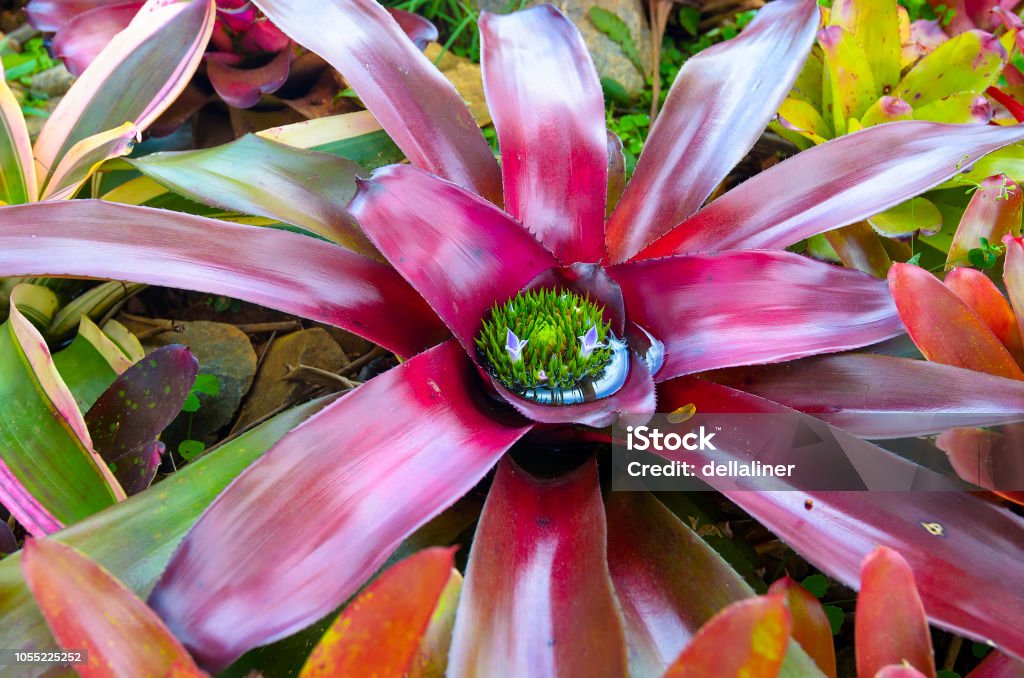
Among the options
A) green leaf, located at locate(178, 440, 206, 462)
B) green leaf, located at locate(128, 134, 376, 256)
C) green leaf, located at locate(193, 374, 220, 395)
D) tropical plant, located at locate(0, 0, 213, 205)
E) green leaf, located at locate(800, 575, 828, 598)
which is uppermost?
tropical plant, located at locate(0, 0, 213, 205)

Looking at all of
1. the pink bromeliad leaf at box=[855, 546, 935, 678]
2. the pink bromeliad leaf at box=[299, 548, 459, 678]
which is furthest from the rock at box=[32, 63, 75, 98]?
the pink bromeliad leaf at box=[855, 546, 935, 678]

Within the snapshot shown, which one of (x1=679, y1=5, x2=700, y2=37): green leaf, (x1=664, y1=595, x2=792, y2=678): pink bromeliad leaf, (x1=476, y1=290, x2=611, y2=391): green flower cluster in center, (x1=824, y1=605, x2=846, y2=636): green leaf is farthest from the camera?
(x1=679, y1=5, x2=700, y2=37): green leaf

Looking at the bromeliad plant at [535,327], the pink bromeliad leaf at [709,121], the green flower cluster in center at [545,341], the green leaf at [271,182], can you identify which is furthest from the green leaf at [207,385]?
the pink bromeliad leaf at [709,121]

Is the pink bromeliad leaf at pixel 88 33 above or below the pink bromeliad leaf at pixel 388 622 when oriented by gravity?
above

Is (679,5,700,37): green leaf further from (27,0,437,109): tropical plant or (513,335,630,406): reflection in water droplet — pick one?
(513,335,630,406): reflection in water droplet

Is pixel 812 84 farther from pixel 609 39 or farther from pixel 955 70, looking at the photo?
pixel 609 39

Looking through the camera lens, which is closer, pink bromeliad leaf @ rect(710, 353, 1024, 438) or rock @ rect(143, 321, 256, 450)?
pink bromeliad leaf @ rect(710, 353, 1024, 438)

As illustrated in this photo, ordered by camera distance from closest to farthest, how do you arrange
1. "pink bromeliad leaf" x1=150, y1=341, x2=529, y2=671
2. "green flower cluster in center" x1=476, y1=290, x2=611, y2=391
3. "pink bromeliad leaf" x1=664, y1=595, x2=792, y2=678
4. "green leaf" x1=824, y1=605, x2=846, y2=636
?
"pink bromeliad leaf" x1=664, y1=595, x2=792, y2=678, "pink bromeliad leaf" x1=150, y1=341, x2=529, y2=671, "green flower cluster in center" x1=476, y1=290, x2=611, y2=391, "green leaf" x1=824, y1=605, x2=846, y2=636

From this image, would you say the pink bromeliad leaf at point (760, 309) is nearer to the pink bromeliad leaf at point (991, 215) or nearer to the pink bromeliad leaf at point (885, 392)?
the pink bromeliad leaf at point (885, 392)
